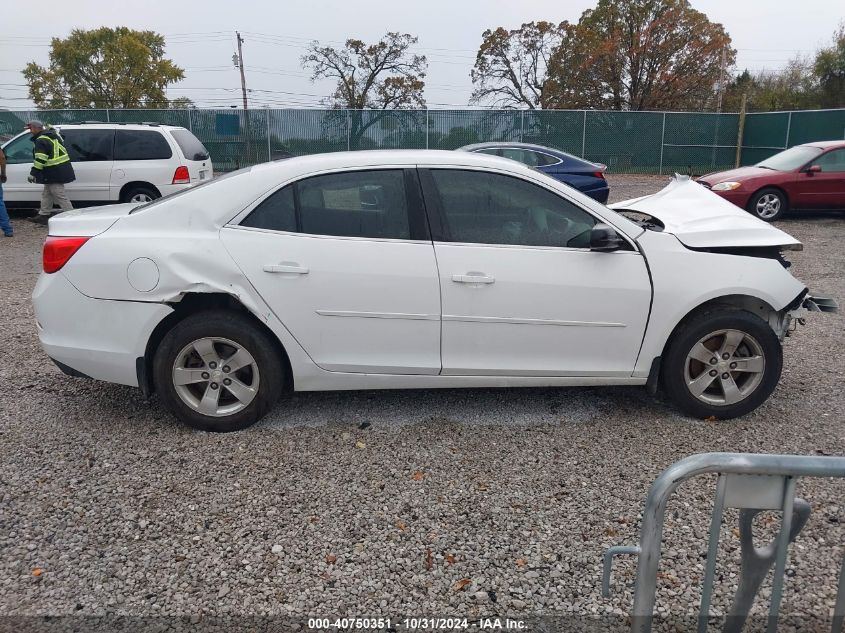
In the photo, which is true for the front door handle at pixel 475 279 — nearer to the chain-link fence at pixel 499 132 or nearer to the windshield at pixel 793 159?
the windshield at pixel 793 159

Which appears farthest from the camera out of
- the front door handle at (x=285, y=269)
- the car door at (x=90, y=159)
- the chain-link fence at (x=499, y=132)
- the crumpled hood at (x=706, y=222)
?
the chain-link fence at (x=499, y=132)

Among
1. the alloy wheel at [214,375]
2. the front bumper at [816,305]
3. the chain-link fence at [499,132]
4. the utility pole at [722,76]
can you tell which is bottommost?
the alloy wheel at [214,375]

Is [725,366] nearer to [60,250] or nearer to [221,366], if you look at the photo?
[221,366]

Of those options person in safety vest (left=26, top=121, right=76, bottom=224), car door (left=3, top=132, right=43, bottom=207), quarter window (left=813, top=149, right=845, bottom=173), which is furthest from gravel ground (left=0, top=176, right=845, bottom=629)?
quarter window (left=813, top=149, right=845, bottom=173)

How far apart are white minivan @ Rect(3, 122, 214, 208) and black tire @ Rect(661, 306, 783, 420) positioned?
32.7 feet

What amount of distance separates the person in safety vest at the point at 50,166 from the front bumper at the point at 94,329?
8219 millimetres

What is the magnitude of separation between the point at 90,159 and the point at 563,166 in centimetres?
839

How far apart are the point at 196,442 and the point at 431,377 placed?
1.40 meters

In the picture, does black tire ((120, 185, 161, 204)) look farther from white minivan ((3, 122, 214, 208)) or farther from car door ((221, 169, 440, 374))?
car door ((221, 169, 440, 374))

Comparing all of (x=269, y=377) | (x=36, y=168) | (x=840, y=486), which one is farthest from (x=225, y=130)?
(x=840, y=486)

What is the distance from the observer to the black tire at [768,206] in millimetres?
12266

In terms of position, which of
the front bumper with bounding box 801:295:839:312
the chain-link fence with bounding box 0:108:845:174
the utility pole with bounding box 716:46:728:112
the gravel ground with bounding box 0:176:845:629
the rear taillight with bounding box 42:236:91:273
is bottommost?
the gravel ground with bounding box 0:176:845:629

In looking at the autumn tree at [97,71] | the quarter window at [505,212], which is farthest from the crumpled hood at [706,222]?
the autumn tree at [97,71]

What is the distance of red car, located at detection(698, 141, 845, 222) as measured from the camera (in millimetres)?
12203
